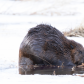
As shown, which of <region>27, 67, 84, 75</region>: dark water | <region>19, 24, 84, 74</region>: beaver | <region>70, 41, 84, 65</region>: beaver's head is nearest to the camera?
<region>27, 67, 84, 75</region>: dark water

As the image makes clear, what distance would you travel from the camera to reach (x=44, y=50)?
4.32 m

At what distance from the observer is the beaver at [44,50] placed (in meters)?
4.32

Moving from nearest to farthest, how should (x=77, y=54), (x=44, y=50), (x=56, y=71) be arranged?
(x=56, y=71)
(x=44, y=50)
(x=77, y=54)

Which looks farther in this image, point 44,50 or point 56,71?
point 44,50

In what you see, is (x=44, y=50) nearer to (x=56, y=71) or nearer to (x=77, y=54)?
(x=56, y=71)

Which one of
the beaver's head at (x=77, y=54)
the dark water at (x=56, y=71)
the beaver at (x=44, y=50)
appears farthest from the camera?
the beaver's head at (x=77, y=54)

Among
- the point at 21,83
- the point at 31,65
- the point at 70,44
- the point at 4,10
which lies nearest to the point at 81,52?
the point at 70,44

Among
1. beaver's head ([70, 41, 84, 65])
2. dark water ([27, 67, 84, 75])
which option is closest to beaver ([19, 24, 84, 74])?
beaver's head ([70, 41, 84, 65])

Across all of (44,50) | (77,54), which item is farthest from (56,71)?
(77,54)

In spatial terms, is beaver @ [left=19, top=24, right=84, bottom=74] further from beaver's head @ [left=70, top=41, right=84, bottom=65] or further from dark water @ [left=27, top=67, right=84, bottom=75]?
dark water @ [left=27, top=67, right=84, bottom=75]

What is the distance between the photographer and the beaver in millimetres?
4324

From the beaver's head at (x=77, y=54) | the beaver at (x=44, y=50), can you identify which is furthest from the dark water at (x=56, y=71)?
the beaver's head at (x=77, y=54)

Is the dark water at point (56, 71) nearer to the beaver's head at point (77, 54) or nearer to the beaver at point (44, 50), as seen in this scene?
the beaver at point (44, 50)

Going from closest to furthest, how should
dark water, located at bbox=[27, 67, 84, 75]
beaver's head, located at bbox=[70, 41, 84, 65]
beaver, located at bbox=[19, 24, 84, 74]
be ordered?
1. dark water, located at bbox=[27, 67, 84, 75]
2. beaver, located at bbox=[19, 24, 84, 74]
3. beaver's head, located at bbox=[70, 41, 84, 65]
